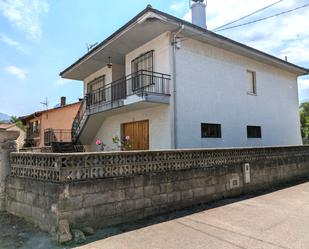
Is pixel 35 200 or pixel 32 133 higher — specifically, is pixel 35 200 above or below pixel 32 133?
below

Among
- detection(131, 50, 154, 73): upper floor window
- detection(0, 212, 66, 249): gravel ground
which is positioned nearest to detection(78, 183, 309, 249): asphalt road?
detection(0, 212, 66, 249): gravel ground

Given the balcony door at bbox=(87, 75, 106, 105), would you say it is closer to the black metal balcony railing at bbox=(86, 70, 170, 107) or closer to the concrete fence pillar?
the black metal balcony railing at bbox=(86, 70, 170, 107)

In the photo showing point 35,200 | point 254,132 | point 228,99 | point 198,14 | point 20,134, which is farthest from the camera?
point 254,132

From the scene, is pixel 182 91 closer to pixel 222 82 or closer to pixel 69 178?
pixel 222 82

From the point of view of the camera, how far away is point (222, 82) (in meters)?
12.6

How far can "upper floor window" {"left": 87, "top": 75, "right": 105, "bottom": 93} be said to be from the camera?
15.5m

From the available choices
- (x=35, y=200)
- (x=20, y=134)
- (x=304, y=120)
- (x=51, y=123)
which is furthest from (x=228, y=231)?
(x=304, y=120)

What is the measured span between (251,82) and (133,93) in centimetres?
709

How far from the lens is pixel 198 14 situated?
44.1 ft

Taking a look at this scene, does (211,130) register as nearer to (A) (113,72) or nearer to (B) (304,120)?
(A) (113,72)

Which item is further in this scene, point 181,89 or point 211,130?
point 211,130

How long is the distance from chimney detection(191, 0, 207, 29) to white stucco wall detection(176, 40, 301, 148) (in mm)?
2039

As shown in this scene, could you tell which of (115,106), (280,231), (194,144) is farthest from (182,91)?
(280,231)

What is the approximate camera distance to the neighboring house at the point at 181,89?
416 inches
